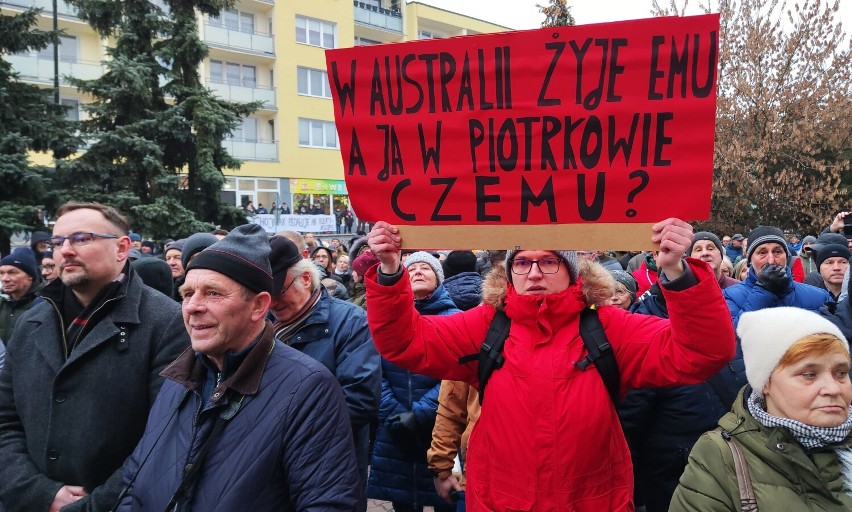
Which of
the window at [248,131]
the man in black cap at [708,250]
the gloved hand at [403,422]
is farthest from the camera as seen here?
the window at [248,131]

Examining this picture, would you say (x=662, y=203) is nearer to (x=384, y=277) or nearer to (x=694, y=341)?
(x=694, y=341)

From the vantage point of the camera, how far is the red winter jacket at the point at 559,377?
2088 millimetres

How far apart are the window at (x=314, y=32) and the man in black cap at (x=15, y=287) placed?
2951 cm

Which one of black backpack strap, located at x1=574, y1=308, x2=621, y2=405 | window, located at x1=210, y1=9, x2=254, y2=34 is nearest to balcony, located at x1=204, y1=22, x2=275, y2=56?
window, located at x1=210, y1=9, x2=254, y2=34

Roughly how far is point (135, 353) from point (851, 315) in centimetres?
374

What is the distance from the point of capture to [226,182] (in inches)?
553

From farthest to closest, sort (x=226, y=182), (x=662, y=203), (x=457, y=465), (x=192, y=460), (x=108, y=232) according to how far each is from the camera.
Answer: (x=226, y=182)
(x=457, y=465)
(x=108, y=232)
(x=662, y=203)
(x=192, y=460)

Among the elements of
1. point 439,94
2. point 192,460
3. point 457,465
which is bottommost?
point 457,465

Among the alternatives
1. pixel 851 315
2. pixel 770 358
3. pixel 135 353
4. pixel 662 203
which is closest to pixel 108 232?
pixel 135 353

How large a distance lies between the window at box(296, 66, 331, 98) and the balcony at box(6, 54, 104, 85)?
32.6ft

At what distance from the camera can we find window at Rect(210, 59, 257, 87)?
1185 inches

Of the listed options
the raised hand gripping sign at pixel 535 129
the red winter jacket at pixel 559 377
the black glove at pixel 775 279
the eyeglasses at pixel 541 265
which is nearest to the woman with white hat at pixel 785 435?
the red winter jacket at pixel 559 377

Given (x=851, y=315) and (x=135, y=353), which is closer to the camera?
(x=135, y=353)

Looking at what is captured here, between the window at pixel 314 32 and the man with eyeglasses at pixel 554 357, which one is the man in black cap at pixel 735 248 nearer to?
the man with eyeglasses at pixel 554 357
